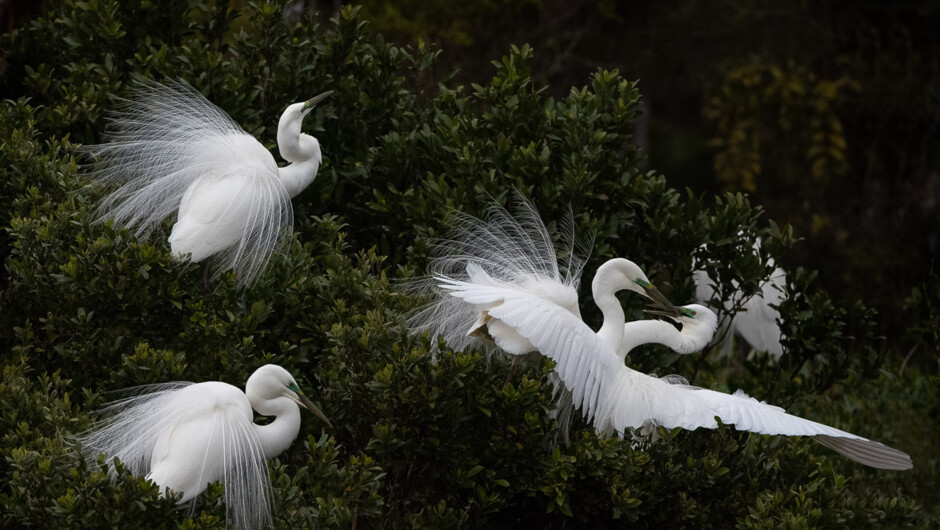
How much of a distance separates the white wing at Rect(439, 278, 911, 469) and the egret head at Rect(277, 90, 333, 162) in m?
0.94

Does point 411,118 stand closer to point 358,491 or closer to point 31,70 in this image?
point 31,70

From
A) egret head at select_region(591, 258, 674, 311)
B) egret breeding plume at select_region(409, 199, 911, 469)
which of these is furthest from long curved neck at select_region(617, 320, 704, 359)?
egret head at select_region(591, 258, 674, 311)

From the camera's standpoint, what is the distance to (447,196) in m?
4.57

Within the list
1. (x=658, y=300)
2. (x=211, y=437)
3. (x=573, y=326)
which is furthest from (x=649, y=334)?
(x=211, y=437)

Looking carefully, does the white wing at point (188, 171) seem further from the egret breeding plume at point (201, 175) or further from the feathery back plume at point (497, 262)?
the feathery back plume at point (497, 262)

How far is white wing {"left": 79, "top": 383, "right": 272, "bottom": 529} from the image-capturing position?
3445mm

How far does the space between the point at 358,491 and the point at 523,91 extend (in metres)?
2.19

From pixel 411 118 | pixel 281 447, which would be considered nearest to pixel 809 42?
pixel 411 118

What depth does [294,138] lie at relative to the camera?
4605mm

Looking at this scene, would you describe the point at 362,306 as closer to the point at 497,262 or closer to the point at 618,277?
the point at 497,262

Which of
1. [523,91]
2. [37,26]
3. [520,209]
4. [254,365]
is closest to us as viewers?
[254,365]

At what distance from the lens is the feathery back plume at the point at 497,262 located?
13.6 feet

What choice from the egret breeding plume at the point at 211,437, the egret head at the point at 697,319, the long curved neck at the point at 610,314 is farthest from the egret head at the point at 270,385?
the egret head at the point at 697,319

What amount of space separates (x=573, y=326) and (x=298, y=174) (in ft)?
4.69
